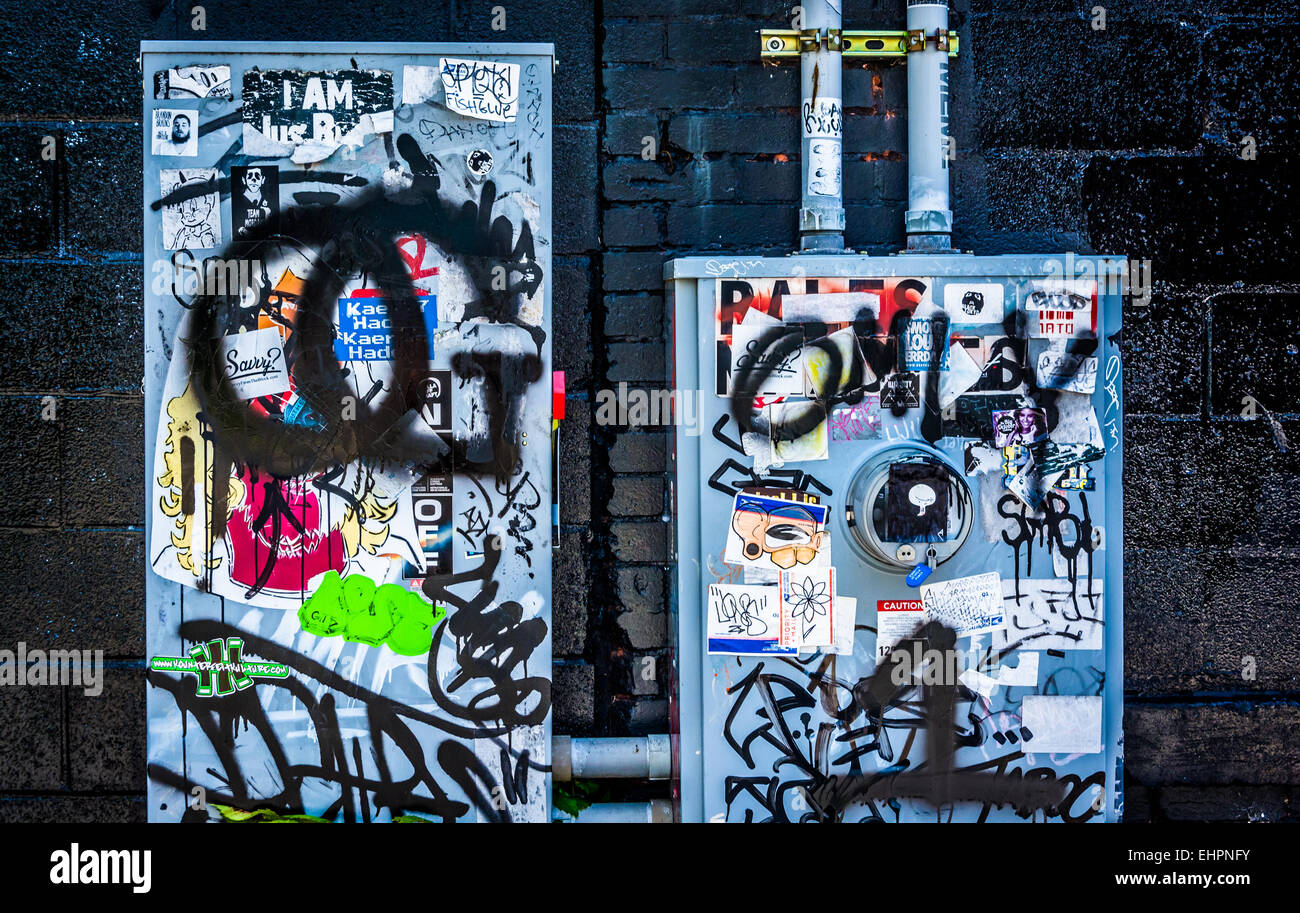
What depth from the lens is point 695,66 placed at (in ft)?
8.20

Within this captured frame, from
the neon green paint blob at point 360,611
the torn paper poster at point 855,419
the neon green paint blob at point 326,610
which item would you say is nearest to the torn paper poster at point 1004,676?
the torn paper poster at point 855,419

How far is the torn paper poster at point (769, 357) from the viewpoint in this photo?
7.00ft

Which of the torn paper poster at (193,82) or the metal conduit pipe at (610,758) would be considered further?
the metal conduit pipe at (610,758)

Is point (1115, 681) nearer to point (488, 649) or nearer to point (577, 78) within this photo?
point (488, 649)

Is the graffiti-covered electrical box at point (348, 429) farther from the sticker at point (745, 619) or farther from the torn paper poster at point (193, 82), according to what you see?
the sticker at point (745, 619)

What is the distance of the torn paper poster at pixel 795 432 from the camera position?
84.7 inches

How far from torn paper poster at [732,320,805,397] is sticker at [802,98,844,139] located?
23.9 inches

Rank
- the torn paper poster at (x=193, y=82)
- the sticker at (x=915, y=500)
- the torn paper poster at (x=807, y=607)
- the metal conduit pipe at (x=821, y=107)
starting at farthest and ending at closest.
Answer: the metal conduit pipe at (x=821, y=107), the torn paper poster at (x=193, y=82), the torn paper poster at (x=807, y=607), the sticker at (x=915, y=500)

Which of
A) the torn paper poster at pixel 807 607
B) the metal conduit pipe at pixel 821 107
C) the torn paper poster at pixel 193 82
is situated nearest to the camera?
the torn paper poster at pixel 807 607

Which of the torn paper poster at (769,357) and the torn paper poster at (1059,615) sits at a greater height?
the torn paper poster at (769,357)

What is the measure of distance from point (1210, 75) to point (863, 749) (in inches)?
74.6

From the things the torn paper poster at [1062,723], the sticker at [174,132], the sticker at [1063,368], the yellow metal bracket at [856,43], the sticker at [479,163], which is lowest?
the torn paper poster at [1062,723]

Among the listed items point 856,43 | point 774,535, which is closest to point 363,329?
point 774,535

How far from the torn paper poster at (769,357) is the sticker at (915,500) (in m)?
0.28
